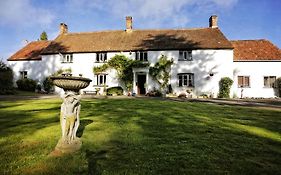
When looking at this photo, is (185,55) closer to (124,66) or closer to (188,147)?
(124,66)

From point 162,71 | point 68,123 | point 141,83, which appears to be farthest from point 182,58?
point 68,123

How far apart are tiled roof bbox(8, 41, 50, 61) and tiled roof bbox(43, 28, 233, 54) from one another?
321cm

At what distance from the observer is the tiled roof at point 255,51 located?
32.0 metres

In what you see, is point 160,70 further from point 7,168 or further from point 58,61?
point 7,168

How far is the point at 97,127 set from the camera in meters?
9.75

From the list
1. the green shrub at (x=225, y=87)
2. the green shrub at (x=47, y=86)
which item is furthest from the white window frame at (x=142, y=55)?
the green shrub at (x=47, y=86)

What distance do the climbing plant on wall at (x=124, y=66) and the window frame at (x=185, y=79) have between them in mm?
4449

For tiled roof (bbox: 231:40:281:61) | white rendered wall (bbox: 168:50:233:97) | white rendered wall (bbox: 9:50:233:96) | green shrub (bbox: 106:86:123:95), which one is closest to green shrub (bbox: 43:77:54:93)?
white rendered wall (bbox: 9:50:233:96)

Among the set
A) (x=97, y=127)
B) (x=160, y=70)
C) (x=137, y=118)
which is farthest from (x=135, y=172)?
(x=160, y=70)

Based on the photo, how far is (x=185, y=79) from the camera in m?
31.5

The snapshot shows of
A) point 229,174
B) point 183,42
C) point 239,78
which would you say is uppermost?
point 183,42

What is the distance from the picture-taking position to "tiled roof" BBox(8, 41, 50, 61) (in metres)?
37.2

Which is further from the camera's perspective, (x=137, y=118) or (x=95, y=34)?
(x=95, y=34)

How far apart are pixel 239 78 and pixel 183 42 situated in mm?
8424
